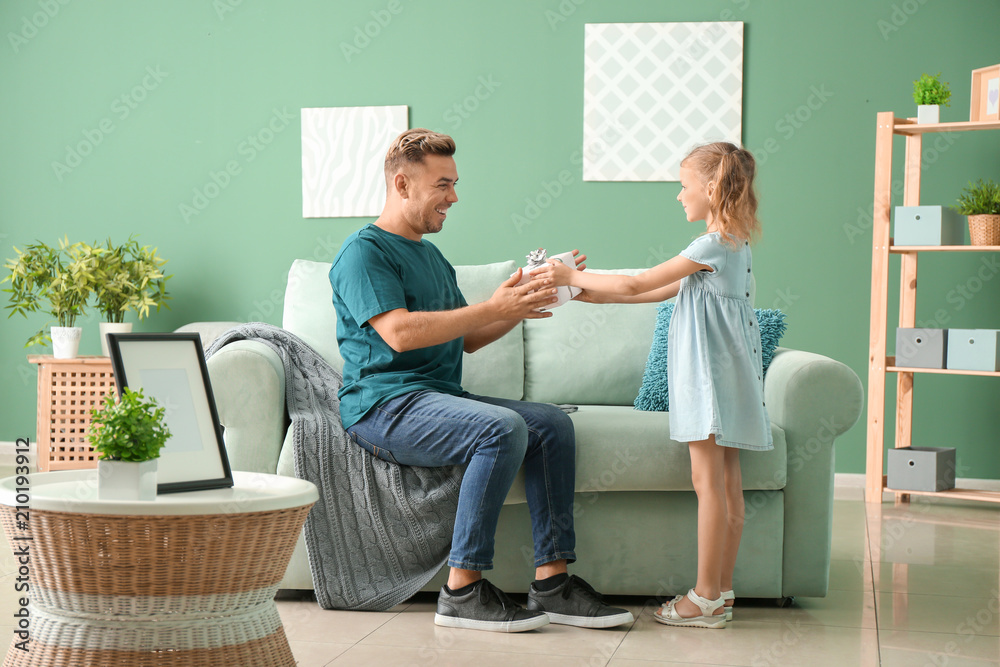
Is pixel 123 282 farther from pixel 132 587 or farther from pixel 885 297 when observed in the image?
pixel 885 297

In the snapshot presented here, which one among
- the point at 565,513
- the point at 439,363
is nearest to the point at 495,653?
the point at 565,513

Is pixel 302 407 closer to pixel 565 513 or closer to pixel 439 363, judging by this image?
pixel 439 363

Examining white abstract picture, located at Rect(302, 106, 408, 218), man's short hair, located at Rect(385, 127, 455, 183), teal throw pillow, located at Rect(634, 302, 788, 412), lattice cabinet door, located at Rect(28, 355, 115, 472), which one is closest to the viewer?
man's short hair, located at Rect(385, 127, 455, 183)

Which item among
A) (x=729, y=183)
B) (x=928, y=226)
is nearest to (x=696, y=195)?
(x=729, y=183)

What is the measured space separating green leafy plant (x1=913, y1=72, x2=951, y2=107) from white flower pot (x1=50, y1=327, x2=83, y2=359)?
3.40 m

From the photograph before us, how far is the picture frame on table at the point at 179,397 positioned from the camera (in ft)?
4.47

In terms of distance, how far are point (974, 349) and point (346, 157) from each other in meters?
2.60

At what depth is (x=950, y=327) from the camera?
11.9 ft

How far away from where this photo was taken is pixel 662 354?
2572mm

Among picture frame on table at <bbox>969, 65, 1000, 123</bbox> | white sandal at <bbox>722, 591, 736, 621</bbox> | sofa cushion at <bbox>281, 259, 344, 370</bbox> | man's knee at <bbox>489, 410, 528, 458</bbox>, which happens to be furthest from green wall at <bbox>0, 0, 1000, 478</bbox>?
man's knee at <bbox>489, 410, 528, 458</bbox>

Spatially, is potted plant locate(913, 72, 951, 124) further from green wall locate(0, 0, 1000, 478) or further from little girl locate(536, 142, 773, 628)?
little girl locate(536, 142, 773, 628)

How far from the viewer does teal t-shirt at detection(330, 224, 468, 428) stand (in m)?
1.97

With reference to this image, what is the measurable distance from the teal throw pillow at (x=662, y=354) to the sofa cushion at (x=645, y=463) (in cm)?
36

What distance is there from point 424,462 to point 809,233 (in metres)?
2.27
